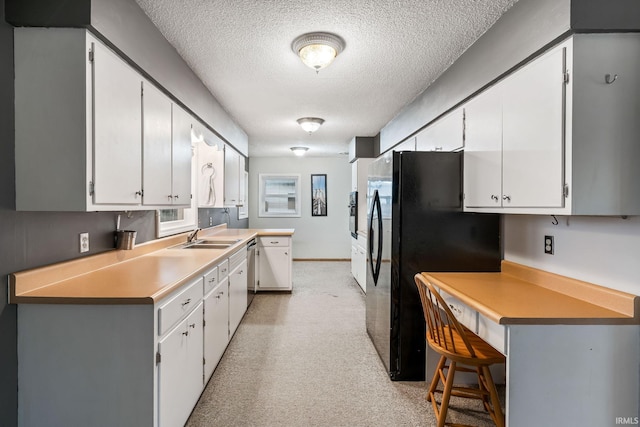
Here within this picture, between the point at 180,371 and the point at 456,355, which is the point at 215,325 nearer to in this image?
the point at 180,371

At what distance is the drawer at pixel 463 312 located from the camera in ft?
5.98

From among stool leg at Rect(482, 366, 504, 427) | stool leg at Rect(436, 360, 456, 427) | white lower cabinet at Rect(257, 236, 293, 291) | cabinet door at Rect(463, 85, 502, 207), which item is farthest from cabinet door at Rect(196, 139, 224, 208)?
stool leg at Rect(482, 366, 504, 427)

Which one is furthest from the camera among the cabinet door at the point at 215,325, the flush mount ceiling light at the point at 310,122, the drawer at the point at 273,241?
the drawer at the point at 273,241

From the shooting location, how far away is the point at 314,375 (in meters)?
2.62

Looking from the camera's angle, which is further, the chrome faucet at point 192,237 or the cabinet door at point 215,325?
the chrome faucet at point 192,237

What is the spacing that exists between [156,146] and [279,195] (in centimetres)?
591

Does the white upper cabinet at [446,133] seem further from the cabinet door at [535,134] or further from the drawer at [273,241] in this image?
the drawer at [273,241]

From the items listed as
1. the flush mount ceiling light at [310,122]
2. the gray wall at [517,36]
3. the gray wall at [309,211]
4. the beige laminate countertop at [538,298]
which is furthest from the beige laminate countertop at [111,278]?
the gray wall at [309,211]

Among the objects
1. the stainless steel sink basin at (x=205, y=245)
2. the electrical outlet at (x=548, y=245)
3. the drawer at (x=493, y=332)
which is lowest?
the drawer at (x=493, y=332)

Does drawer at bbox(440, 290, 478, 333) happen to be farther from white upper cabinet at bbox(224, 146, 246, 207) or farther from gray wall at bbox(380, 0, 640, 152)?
white upper cabinet at bbox(224, 146, 246, 207)

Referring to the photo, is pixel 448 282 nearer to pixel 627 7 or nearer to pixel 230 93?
pixel 627 7

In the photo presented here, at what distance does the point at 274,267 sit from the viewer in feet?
16.1

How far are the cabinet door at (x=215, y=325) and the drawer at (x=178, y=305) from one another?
0.23m

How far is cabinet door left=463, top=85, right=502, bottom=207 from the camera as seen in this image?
209cm
